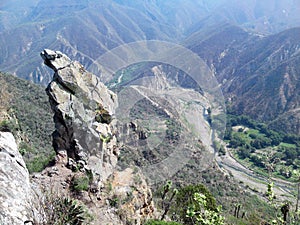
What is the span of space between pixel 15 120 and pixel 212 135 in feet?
90.3

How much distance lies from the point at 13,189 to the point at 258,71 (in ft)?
402

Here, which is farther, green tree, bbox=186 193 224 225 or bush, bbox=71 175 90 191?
bush, bbox=71 175 90 191

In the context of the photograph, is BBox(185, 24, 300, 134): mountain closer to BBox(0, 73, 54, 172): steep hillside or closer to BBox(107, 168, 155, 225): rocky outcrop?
BBox(0, 73, 54, 172): steep hillside

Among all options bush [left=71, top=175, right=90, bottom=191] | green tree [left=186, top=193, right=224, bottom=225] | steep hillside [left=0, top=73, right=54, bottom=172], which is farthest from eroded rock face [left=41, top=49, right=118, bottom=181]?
steep hillside [left=0, top=73, right=54, bottom=172]

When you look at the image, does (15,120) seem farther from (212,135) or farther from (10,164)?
(10,164)

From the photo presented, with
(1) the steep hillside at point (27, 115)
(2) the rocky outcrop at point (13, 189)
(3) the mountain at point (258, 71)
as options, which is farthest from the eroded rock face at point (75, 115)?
(3) the mountain at point (258, 71)

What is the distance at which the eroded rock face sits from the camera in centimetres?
1345

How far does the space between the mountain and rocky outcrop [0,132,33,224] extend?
84115mm

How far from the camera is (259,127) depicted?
3420 inches

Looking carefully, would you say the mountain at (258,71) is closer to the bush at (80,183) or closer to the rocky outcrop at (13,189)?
the bush at (80,183)

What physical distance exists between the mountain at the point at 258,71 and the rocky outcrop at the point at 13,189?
276 feet

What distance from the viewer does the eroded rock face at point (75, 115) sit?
13.4 meters

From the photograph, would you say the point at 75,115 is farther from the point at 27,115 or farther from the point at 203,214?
the point at 27,115

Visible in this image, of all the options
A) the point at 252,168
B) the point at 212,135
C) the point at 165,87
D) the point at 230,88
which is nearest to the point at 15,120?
the point at 212,135
